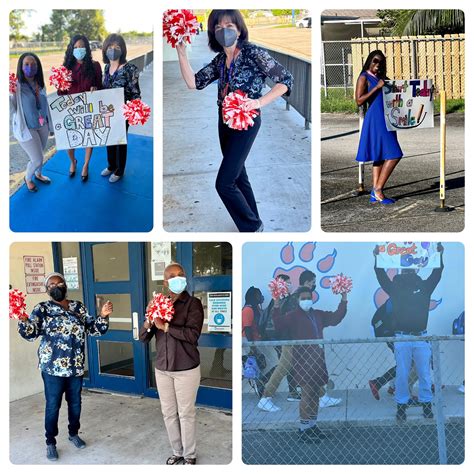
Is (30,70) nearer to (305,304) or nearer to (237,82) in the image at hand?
(237,82)

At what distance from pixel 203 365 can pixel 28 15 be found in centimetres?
A: 251

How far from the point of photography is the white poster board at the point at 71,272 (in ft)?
17.5

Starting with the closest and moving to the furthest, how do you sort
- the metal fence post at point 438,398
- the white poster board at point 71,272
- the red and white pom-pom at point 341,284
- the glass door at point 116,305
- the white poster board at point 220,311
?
1. the metal fence post at point 438,398
2. the red and white pom-pom at point 341,284
3. the white poster board at point 220,311
4. the glass door at point 116,305
5. the white poster board at point 71,272

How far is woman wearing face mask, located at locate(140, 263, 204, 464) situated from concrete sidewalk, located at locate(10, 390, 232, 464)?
9.8 inches

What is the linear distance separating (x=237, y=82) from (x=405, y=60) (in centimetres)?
97

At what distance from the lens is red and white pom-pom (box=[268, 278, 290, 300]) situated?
406 cm

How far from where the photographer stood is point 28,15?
3908 millimetres

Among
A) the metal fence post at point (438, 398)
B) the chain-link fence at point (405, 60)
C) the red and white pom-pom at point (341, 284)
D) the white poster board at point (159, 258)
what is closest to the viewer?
the metal fence post at point (438, 398)

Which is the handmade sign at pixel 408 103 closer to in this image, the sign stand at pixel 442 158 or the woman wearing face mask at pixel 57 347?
the sign stand at pixel 442 158

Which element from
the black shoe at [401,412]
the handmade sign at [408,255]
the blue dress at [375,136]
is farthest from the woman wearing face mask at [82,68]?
the black shoe at [401,412]

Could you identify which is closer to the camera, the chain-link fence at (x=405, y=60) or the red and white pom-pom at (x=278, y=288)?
the chain-link fence at (x=405, y=60)

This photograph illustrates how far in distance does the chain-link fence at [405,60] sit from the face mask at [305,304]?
1.19m

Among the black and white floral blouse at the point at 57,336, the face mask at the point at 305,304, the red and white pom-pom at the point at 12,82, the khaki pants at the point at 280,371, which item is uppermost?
the red and white pom-pom at the point at 12,82
